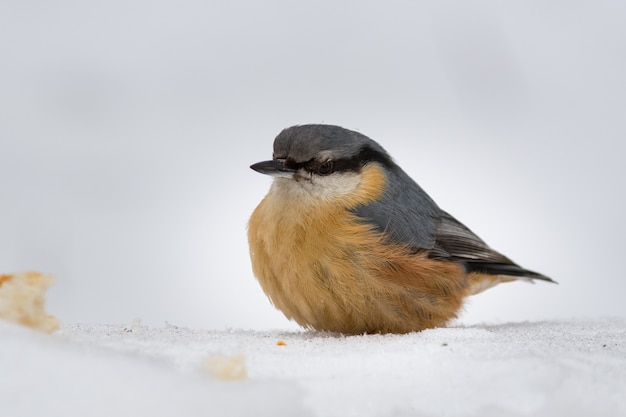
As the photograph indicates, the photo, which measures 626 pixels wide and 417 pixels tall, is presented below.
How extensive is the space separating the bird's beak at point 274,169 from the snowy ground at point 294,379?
0.87 m

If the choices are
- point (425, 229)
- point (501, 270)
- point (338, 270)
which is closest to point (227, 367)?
point (338, 270)

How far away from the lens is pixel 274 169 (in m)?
3.12

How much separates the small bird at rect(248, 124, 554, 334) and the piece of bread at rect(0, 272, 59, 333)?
102cm

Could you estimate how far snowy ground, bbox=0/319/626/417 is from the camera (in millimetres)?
1721

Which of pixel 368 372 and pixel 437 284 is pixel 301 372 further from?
pixel 437 284

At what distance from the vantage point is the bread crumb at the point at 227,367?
188cm

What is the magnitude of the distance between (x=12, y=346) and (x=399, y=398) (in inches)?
36.7

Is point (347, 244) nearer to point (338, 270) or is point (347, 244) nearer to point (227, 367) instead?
point (338, 270)

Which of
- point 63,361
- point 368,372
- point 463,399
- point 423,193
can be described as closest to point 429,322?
point 423,193

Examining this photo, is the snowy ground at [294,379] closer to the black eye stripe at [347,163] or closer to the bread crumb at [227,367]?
the bread crumb at [227,367]

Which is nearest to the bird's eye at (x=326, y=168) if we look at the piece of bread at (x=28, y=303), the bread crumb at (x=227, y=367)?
the piece of bread at (x=28, y=303)

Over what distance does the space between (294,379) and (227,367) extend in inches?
6.6

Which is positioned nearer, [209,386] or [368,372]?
[209,386]

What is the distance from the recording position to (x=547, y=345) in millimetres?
2598
